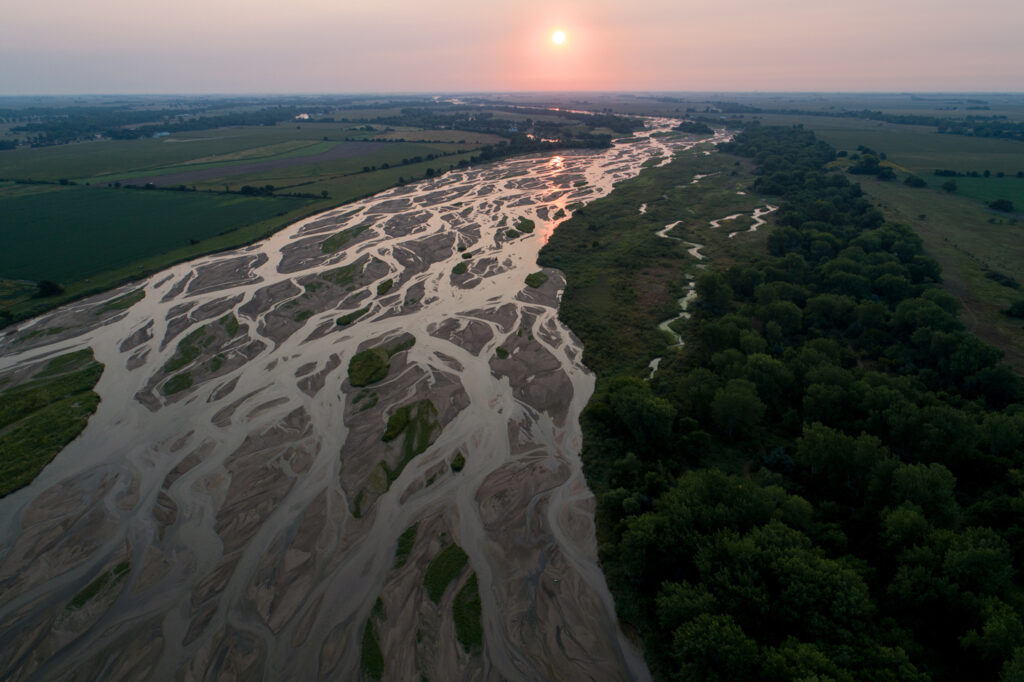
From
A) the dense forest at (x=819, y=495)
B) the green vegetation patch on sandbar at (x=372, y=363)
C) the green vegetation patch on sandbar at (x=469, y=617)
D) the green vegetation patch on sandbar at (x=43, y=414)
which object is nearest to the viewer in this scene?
Answer: the dense forest at (x=819, y=495)

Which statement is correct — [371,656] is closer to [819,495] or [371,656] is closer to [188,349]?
[819,495]

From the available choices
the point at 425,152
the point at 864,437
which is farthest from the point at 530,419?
the point at 425,152

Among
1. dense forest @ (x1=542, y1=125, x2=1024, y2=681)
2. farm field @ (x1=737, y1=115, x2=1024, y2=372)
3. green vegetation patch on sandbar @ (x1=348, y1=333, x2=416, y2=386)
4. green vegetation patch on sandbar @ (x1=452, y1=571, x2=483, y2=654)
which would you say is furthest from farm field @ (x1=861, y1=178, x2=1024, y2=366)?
green vegetation patch on sandbar @ (x1=348, y1=333, x2=416, y2=386)

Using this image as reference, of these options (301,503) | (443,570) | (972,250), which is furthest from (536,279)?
(972,250)

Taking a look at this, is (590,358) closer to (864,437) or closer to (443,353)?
(443,353)

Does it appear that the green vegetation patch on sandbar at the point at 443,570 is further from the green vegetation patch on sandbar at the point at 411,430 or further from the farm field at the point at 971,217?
the farm field at the point at 971,217

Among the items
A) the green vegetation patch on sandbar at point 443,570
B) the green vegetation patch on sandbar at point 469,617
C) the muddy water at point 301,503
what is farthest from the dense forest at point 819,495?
the green vegetation patch on sandbar at point 443,570
